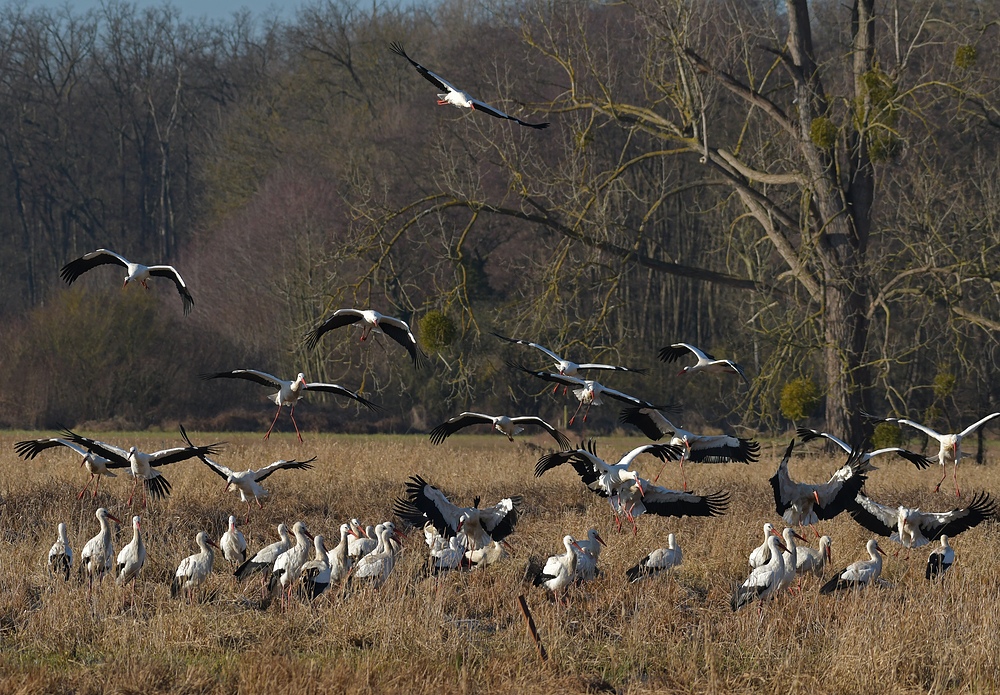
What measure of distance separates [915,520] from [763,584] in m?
2.91

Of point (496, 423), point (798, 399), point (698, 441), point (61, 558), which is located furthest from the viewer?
point (798, 399)

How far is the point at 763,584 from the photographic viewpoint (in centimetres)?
1134

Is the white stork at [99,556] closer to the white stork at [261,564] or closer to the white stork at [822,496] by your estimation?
the white stork at [261,564]

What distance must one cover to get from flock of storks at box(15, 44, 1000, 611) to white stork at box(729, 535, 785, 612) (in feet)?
0.04

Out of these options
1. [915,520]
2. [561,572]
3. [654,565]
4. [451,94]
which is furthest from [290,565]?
[915,520]

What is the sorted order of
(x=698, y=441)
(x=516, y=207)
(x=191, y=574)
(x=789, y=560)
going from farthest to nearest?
(x=516, y=207)
(x=698, y=441)
(x=789, y=560)
(x=191, y=574)

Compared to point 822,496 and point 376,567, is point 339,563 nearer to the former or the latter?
point 376,567

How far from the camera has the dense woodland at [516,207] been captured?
22.8 metres

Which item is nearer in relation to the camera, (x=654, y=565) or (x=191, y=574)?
(x=191, y=574)

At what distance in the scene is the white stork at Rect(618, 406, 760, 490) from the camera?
47.3 feet

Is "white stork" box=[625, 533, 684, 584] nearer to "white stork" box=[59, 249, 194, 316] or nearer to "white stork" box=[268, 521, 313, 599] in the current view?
"white stork" box=[268, 521, 313, 599]

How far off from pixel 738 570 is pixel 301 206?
104 ft

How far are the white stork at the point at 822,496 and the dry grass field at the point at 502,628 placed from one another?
2.11 feet

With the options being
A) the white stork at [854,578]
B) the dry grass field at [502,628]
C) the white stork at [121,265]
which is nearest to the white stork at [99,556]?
the dry grass field at [502,628]
